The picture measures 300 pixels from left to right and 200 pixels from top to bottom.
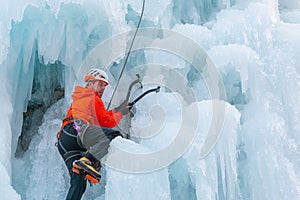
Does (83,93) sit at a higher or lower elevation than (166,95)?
higher

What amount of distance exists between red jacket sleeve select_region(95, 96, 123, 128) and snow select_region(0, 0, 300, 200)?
0.18 meters

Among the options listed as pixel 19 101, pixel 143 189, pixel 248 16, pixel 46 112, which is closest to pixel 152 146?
pixel 143 189

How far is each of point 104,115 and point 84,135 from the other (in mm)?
206

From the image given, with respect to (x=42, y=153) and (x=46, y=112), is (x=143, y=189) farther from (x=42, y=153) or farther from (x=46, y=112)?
(x=46, y=112)

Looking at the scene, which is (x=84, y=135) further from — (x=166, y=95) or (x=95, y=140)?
(x=166, y=95)

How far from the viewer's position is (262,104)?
373 cm

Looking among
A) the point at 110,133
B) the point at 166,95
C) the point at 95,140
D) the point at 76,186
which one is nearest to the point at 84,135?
the point at 95,140

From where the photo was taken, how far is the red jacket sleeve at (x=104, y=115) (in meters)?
2.68

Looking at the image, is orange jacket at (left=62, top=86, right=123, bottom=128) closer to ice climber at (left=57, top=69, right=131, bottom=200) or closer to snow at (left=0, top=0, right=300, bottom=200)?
ice climber at (left=57, top=69, right=131, bottom=200)

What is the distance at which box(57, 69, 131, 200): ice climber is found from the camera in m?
2.61

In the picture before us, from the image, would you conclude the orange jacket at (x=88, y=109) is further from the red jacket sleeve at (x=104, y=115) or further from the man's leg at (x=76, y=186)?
the man's leg at (x=76, y=186)

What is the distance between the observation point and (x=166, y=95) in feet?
11.9

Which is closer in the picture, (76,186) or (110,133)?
(76,186)

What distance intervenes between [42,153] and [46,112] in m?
0.51
